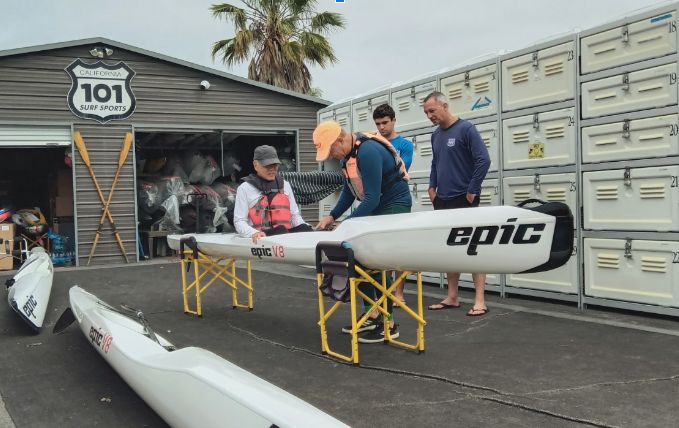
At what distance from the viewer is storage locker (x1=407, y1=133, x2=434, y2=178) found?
754 cm

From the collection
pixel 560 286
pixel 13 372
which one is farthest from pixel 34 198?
pixel 560 286

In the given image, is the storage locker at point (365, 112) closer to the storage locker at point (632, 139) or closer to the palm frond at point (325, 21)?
the storage locker at point (632, 139)

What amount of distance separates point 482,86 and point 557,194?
1563mm

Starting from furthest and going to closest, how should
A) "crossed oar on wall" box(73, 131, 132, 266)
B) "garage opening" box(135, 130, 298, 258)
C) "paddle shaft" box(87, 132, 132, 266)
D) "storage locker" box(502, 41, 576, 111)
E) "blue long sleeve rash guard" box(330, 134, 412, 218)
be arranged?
1. "garage opening" box(135, 130, 298, 258)
2. "paddle shaft" box(87, 132, 132, 266)
3. "crossed oar on wall" box(73, 131, 132, 266)
4. "storage locker" box(502, 41, 576, 111)
5. "blue long sleeve rash guard" box(330, 134, 412, 218)

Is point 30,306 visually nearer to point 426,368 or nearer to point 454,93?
point 426,368

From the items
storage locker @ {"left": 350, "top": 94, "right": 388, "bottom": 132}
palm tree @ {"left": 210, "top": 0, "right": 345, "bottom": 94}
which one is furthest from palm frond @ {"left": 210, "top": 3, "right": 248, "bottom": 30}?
storage locker @ {"left": 350, "top": 94, "right": 388, "bottom": 132}

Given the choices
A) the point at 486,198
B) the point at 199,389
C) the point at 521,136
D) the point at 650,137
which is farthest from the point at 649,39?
the point at 199,389

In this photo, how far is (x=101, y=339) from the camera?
3.98 meters

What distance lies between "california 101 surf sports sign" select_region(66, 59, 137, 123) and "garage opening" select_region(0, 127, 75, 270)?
2.02ft

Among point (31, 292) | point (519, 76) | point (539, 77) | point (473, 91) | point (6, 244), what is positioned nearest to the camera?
point (31, 292)

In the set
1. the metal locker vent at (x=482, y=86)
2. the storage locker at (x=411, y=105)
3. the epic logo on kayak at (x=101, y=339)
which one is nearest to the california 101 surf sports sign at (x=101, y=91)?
the storage locker at (x=411, y=105)

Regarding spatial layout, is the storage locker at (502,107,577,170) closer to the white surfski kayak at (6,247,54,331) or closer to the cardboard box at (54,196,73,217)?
the white surfski kayak at (6,247,54,331)

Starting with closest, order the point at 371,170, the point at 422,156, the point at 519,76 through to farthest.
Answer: the point at 371,170 < the point at 519,76 < the point at 422,156

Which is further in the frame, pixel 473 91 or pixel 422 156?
pixel 422 156
